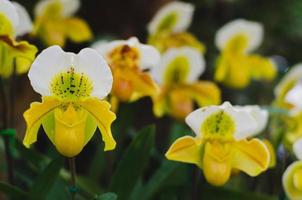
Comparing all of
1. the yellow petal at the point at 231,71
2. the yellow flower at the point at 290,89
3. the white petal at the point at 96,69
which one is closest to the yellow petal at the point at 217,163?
the white petal at the point at 96,69

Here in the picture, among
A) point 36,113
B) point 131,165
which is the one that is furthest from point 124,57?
point 36,113

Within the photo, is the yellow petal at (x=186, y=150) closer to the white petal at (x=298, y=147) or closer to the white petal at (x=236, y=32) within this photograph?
the white petal at (x=298, y=147)

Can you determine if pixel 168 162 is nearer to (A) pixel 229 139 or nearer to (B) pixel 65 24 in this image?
(A) pixel 229 139

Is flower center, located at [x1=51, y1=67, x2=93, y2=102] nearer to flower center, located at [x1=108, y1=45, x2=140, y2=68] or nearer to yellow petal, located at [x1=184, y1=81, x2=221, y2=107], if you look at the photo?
flower center, located at [x1=108, y1=45, x2=140, y2=68]

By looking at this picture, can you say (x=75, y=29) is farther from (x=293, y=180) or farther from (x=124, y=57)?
(x=293, y=180)

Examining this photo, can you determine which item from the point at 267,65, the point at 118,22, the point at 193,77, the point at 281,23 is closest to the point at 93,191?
the point at 193,77

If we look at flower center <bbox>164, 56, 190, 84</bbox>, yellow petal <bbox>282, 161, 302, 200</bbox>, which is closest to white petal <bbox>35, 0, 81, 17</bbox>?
flower center <bbox>164, 56, 190, 84</bbox>
